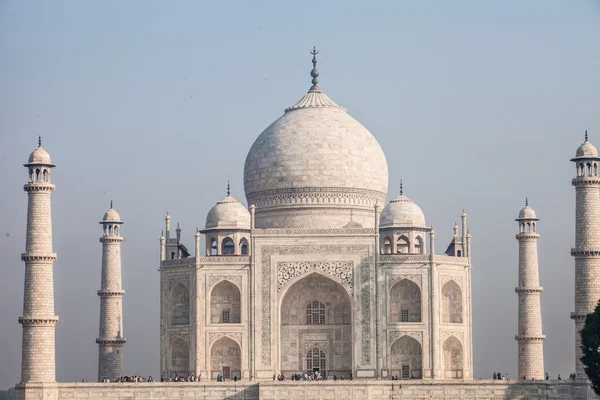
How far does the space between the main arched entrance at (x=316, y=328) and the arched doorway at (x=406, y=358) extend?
126 cm

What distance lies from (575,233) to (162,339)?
1162 centimetres

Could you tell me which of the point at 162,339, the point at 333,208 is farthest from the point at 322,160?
the point at 162,339

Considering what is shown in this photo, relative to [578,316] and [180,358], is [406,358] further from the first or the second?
[180,358]

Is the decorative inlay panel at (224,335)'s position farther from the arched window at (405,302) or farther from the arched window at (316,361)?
the arched window at (405,302)

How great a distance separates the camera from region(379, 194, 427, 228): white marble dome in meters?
41.6

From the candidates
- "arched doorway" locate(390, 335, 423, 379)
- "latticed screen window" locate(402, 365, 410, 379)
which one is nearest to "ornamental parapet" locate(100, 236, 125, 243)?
"arched doorway" locate(390, 335, 423, 379)

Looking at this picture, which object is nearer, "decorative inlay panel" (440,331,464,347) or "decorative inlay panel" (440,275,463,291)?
"decorative inlay panel" (440,331,464,347)

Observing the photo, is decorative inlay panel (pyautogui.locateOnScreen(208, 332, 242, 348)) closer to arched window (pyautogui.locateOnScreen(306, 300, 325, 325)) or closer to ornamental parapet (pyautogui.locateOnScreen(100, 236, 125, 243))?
arched window (pyautogui.locateOnScreen(306, 300, 325, 325))

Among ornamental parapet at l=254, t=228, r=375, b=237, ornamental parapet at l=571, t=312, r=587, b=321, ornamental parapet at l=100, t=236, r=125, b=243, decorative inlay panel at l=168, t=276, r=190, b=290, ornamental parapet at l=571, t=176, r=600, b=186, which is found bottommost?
ornamental parapet at l=571, t=312, r=587, b=321

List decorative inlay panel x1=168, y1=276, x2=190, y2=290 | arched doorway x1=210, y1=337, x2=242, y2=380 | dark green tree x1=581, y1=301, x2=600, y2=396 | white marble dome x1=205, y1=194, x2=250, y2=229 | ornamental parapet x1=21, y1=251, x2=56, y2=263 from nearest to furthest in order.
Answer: dark green tree x1=581, y1=301, x2=600, y2=396
ornamental parapet x1=21, y1=251, x2=56, y2=263
arched doorway x1=210, y1=337, x2=242, y2=380
decorative inlay panel x1=168, y1=276, x2=190, y2=290
white marble dome x1=205, y1=194, x2=250, y2=229

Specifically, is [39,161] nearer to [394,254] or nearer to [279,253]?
[279,253]

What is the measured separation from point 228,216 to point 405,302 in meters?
5.65

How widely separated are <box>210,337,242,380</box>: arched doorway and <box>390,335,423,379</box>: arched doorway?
4.18 metres

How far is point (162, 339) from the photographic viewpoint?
4106 centimetres
